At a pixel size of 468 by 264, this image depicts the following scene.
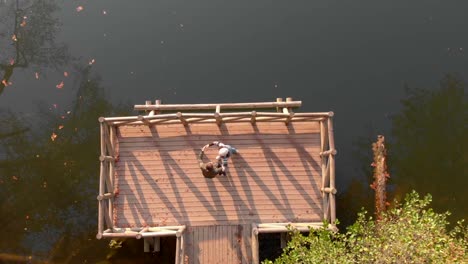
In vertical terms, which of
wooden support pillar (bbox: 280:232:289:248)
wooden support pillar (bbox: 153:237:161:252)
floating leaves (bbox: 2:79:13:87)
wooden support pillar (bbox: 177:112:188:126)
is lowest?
wooden support pillar (bbox: 153:237:161:252)

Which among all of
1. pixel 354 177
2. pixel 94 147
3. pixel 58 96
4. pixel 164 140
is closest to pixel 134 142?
pixel 164 140


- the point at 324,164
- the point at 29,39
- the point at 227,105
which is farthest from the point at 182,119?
the point at 29,39

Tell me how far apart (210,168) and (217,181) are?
879 millimetres

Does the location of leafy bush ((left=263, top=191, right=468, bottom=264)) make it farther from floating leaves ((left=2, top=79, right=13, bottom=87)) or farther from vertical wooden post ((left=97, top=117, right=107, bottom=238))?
floating leaves ((left=2, top=79, right=13, bottom=87))

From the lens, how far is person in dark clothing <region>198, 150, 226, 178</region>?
30.6 ft

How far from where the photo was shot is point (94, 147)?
40.9 ft

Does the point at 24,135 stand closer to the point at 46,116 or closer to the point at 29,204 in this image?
the point at 46,116

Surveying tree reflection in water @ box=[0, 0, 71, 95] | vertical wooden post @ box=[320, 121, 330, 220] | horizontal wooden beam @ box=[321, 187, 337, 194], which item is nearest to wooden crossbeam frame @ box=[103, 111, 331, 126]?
vertical wooden post @ box=[320, 121, 330, 220]

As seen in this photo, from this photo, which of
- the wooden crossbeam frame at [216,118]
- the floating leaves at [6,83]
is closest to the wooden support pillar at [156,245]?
the wooden crossbeam frame at [216,118]

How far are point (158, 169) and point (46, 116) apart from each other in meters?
5.14

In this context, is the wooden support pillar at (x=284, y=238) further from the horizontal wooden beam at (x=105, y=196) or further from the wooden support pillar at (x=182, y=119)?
the horizontal wooden beam at (x=105, y=196)

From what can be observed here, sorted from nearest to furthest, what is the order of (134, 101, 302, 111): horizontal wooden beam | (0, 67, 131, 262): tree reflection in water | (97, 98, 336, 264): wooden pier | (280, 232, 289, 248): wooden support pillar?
(97, 98, 336, 264): wooden pier → (280, 232, 289, 248): wooden support pillar → (134, 101, 302, 111): horizontal wooden beam → (0, 67, 131, 262): tree reflection in water

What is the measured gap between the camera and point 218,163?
956 centimetres

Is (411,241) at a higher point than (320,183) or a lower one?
lower
